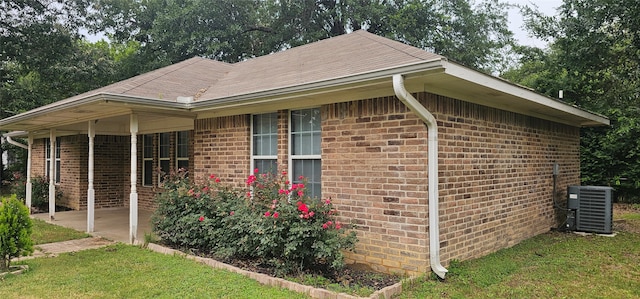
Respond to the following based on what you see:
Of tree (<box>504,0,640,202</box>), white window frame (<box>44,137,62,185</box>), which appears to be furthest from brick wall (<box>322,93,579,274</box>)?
white window frame (<box>44,137,62,185</box>)

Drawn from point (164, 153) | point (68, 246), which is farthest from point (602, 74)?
point (68, 246)

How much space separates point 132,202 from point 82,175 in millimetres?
6178

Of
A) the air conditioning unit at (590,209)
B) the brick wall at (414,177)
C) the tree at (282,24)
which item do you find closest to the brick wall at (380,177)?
the brick wall at (414,177)

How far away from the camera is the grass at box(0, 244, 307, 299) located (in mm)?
4332

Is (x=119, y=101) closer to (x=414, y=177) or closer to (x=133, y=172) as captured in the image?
(x=133, y=172)

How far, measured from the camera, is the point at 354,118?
5344 mm

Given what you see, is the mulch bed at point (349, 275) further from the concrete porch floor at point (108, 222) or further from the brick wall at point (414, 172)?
the concrete porch floor at point (108, 222)

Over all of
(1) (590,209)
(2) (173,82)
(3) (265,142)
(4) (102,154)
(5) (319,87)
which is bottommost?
(1) (590,209)

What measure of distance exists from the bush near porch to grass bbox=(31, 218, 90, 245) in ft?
7.34

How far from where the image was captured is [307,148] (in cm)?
609

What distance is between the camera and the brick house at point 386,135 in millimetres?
4695

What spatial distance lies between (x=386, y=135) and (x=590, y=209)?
5.25 meters

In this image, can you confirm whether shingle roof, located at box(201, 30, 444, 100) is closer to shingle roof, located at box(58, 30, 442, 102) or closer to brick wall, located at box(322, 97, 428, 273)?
shingle roof, located at box(58, 30, 442, 102)

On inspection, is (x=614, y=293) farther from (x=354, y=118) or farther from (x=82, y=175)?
(x=82, y=175)
